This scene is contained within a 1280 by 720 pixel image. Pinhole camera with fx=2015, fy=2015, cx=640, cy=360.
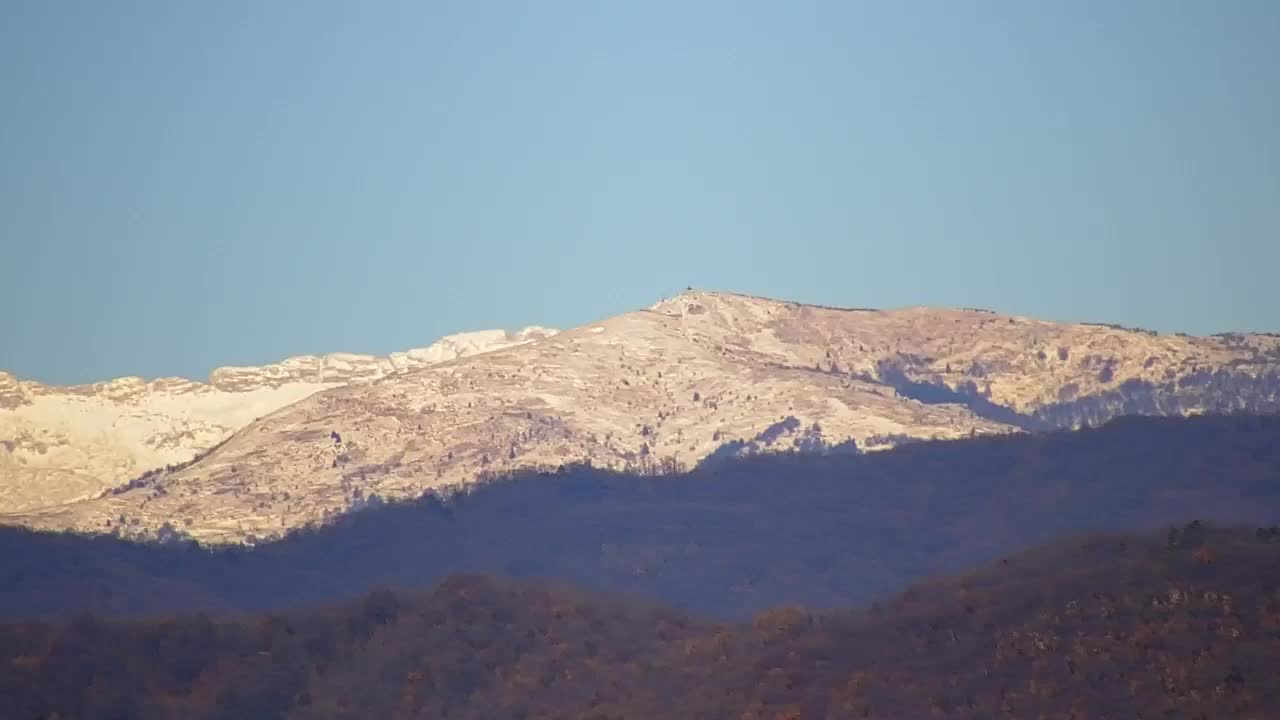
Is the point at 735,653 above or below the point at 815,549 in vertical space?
below

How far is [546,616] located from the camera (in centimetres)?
10631

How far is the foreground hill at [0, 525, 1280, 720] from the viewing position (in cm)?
7969

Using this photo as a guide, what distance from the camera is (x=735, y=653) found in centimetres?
9600

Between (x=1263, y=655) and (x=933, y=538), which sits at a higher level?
(x=933, y=538)

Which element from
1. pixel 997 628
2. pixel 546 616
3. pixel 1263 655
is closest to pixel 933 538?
pixel 546 616

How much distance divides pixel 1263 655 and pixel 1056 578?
18729 millimetres

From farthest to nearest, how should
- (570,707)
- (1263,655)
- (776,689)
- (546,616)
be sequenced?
(546,616)
(570,707)
(776,689)
(1263,655)

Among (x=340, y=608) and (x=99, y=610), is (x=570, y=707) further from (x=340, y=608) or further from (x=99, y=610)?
(x=99, y=610)

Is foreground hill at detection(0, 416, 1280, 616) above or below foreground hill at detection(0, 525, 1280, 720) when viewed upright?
above

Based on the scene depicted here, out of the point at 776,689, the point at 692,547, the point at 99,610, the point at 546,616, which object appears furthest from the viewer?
the point at 692,547

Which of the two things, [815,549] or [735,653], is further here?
[815,549]

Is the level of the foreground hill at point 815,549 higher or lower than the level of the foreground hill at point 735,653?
higher

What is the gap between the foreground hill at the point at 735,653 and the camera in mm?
79688

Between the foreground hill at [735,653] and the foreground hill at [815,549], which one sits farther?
the foreground hill at [815,549]
